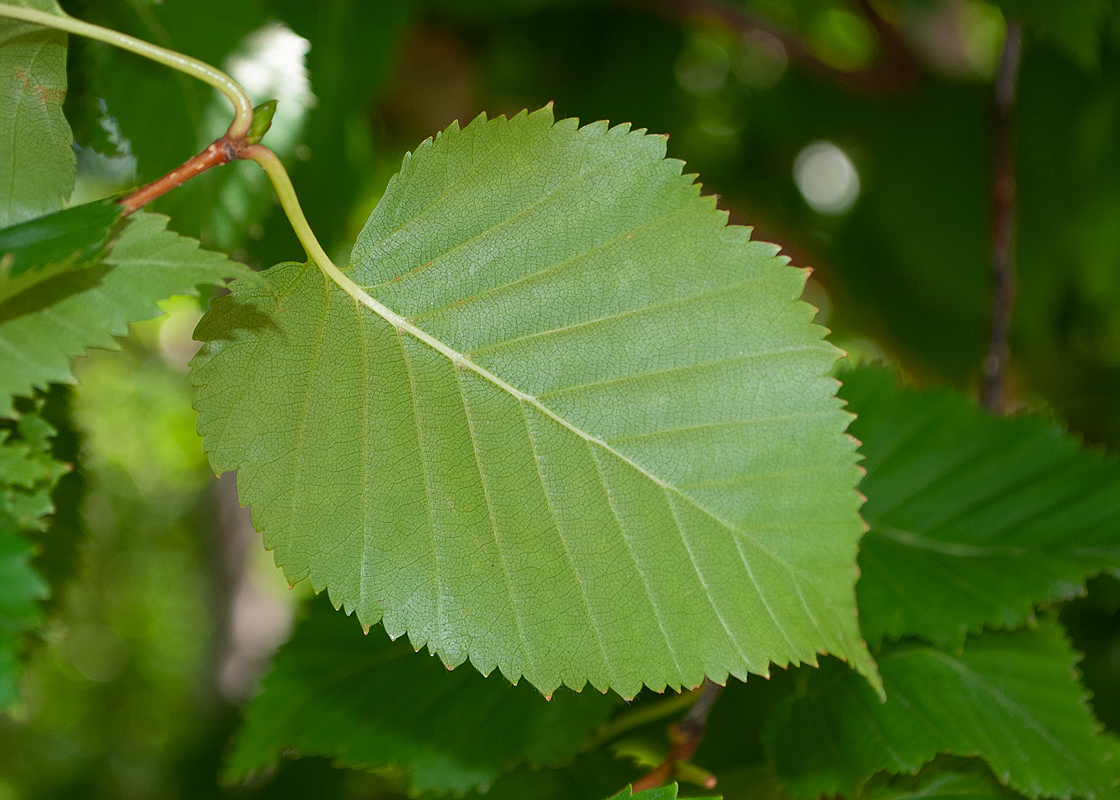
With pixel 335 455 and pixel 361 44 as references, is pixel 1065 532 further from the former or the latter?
pixel 361 44

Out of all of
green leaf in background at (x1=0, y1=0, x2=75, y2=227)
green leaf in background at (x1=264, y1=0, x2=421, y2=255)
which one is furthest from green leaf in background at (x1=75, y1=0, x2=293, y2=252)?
green leaf in background at (x1=264, y1=0, x2=421, y2=255)

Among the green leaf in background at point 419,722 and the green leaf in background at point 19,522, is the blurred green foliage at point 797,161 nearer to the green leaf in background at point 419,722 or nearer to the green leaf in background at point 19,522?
the green leaf in background at point 419,722

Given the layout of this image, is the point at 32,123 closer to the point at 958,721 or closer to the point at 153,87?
the point at 153,87

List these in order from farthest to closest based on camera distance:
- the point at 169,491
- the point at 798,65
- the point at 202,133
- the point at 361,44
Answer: the point at 169,491
the point at 798,65
the point at 361,44
the point at 202,133

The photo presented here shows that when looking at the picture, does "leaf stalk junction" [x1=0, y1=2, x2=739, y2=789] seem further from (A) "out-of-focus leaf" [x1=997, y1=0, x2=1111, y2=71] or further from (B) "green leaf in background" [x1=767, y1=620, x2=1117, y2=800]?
(A) "out-of-focus leaf" [x1=997, y1=0, x2=1111, y2=71]

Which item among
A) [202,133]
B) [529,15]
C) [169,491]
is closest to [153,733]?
[169,491]

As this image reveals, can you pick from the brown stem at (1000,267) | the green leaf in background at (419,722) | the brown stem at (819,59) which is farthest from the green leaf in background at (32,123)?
the brown stem at (819,59)

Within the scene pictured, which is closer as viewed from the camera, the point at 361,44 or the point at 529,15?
the point at 361,44
